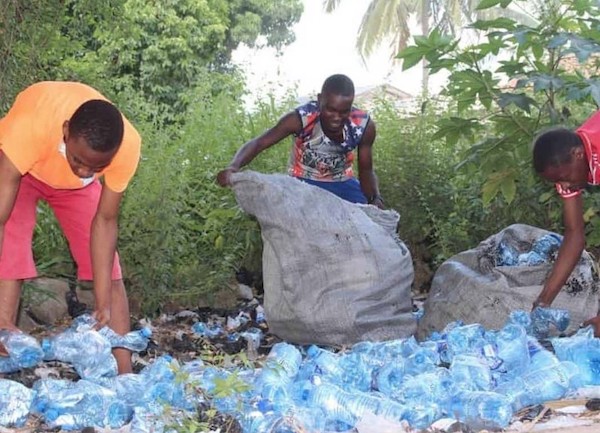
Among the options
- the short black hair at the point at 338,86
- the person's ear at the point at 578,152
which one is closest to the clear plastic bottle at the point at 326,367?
the person's ear at the point at 578,152

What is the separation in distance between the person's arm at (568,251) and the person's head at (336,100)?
3.64ft

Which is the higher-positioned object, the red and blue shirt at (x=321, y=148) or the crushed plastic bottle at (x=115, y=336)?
the red and blue shirt at (x=321, y=148)

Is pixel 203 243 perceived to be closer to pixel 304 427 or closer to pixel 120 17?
pixel 120 17

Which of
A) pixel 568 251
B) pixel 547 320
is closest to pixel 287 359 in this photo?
pixel 547 320

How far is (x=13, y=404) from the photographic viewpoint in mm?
2641

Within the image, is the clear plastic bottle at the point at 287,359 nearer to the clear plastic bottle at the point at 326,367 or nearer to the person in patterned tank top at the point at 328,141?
the clear plastic bottle at the point at 326,367

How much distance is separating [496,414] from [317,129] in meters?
2.10

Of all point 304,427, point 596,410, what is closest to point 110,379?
point 304,427

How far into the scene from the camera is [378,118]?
6203mm

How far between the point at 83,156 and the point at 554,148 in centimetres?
171

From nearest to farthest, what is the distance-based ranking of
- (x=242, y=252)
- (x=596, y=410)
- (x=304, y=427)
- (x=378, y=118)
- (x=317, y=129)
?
(x=304, y=427), (x=596, y=410), (x=317, y=129), (x=242, y=252), (x=378, y=118)

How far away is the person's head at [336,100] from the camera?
4.14 metres

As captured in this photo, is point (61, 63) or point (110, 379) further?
point (61, 63)

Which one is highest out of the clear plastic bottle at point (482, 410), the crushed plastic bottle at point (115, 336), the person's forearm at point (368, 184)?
the person's forearm at point (368, 184)
